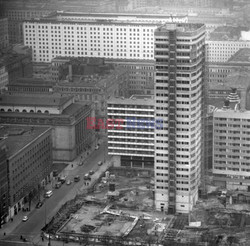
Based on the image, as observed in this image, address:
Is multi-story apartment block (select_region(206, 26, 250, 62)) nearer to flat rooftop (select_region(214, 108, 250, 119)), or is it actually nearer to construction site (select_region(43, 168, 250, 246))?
flat rooftop (select_region(214, 108, 250, 119))

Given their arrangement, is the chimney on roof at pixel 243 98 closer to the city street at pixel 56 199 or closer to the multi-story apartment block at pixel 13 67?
the city street at pixel 56 199

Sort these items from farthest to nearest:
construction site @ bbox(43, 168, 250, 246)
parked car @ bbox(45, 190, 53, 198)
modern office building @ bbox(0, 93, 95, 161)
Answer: modern office building @ bbox(0, 93, 95, 161) → parked car @ bbox(45, 190, 53, 198) → construction site @ bbox(43, 168, 250, 246)

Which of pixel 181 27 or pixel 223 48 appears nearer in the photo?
pixel 181 27

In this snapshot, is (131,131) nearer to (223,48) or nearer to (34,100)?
(34,100)

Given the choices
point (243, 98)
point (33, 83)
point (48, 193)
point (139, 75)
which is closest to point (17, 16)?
point (139, 75)

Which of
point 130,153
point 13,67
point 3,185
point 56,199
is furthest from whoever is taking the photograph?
point 13,67

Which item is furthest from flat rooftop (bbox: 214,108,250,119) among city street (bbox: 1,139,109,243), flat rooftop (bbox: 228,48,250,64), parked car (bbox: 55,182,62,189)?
flat rooftop (bbox: 228,48,250,64)
